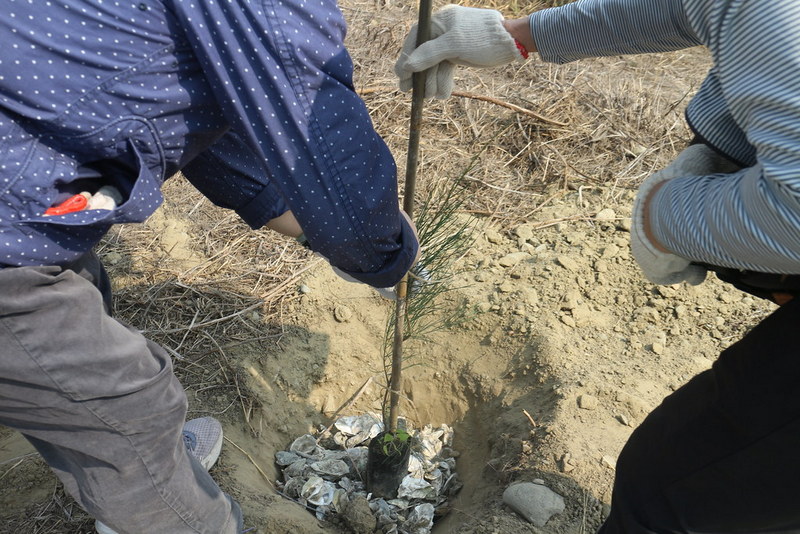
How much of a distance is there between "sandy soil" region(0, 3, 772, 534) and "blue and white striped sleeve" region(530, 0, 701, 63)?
3.51 ft

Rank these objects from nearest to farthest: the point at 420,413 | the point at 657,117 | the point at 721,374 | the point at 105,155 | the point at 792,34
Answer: the point at 792,34, the point at 105,155, the point at 721,374, the point at 420,413, the point at 657,117

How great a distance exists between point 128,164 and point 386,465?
3.99 ft

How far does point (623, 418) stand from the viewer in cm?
196

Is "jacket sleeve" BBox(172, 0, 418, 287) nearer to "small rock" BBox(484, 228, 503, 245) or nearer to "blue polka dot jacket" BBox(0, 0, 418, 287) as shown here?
"blue polka dot jacket" BBox(0, 0, 418, 287)

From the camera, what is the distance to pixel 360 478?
2.13 metres

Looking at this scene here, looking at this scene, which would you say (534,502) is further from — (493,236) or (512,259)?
(493,236)

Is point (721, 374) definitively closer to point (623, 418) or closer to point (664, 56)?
point (623, 418)

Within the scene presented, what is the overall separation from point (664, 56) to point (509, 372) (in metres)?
2.43

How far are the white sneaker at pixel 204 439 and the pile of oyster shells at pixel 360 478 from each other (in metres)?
0.27

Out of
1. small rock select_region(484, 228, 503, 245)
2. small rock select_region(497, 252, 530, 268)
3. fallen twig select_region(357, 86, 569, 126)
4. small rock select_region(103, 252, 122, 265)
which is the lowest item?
small rock select_region(497, 252, 530, 268)

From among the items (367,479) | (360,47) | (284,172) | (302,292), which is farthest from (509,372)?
(360,47)

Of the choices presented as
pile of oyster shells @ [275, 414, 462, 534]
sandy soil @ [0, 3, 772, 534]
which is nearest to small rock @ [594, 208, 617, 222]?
sandy soil @ [0, 3, 772, 534]

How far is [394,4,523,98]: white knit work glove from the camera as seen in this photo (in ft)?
4.39

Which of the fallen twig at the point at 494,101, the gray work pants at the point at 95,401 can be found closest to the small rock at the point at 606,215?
the fallen twig at the point at 494,101
